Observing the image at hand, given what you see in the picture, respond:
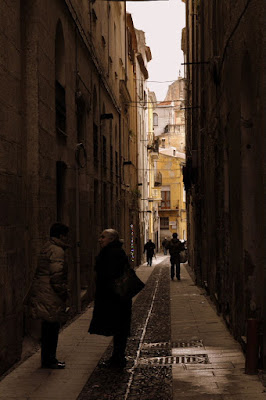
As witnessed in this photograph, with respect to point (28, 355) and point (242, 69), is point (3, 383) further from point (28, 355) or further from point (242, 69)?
point (242, 69)

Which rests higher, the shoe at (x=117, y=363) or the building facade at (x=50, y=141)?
the building facade at (x=50, y=141)

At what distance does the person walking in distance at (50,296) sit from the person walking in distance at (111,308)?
0.45 meters

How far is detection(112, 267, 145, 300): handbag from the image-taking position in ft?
26.3

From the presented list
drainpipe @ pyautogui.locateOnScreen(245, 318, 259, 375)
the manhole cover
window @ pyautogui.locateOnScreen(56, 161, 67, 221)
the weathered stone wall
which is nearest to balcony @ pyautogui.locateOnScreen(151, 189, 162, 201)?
window @ pyautogui.locateOnScreen(56, 161, 67, 221)

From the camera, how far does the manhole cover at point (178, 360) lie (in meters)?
8.25

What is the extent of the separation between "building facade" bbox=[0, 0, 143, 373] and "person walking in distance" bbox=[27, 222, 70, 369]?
0.37 meters

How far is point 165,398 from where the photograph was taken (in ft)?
21.1

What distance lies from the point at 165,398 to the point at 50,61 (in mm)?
6582

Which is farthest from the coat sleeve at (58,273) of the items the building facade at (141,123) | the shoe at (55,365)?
the building facade at (141,123)

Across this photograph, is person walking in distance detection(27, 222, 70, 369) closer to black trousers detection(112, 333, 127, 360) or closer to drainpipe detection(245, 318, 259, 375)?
black trousers detection(112, 333, 127, 360)

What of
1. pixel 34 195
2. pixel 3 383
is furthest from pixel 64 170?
pixel 3 383

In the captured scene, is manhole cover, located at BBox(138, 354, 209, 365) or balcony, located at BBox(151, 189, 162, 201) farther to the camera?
balcony, located at BBox(151, 189, 162, 201)

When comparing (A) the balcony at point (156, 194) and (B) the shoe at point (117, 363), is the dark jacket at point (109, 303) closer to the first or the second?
(B) the shoe at point (117, 363)

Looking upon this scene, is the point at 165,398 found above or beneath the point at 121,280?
beneath
